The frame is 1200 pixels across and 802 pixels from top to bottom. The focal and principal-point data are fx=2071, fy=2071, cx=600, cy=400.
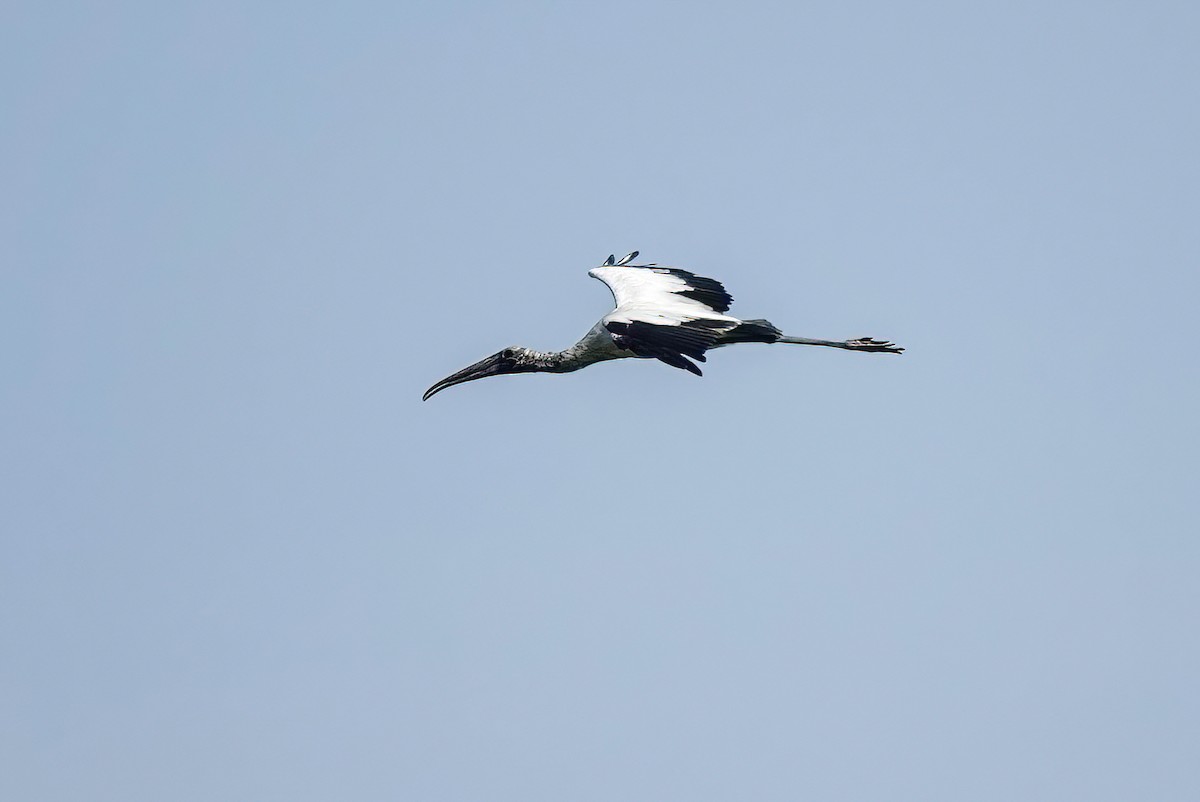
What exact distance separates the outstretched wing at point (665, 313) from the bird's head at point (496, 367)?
220 centimetres

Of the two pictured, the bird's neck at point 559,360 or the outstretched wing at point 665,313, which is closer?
the outstretched wing at point 665,313

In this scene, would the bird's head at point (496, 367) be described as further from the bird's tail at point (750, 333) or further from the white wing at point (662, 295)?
the bird's tail at point (750, 333)

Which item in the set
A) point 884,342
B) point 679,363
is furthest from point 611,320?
point 884,342

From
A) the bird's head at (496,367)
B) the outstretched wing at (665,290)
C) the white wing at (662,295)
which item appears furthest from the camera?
the bird's head at (496,367)

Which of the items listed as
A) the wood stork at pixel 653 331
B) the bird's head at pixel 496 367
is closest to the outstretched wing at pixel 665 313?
the wood stork at pixel 653 331

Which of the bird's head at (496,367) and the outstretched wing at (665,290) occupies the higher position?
the outstretched wing at (665,290)

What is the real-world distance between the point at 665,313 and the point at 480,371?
5998 millimetres

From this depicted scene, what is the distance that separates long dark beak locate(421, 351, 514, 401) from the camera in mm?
40625

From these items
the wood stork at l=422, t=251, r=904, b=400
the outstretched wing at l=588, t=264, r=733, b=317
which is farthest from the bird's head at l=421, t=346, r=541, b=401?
the outstretched wing at l=588, t=264, r=733, b=317

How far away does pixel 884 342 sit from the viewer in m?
41.4

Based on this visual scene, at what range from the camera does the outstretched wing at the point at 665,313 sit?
113ft

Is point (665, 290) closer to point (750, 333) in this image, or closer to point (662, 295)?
point (662, 295)

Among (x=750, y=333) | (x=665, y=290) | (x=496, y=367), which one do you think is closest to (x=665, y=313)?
(x=665, y=290)

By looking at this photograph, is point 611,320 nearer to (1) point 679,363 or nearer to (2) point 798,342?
(1) point 679,363
